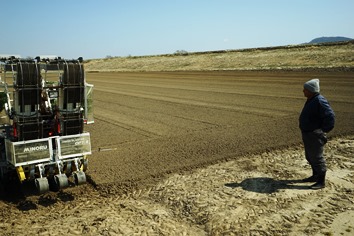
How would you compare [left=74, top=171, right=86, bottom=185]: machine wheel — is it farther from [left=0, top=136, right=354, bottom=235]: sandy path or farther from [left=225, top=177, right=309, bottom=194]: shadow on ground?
[left=225, top=177, right=309, bottom=194]: shadow on ground

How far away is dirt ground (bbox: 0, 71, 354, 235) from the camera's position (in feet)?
18.8

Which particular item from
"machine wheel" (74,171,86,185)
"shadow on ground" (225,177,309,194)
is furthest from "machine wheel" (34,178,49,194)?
"shadow on ground" (225,177,309,194)

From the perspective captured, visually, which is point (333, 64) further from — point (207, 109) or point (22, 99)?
point (22, 99)

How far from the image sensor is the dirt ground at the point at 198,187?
18.8ft

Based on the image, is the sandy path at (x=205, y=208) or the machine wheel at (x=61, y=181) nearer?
the sandy path at (x=205, y=208)

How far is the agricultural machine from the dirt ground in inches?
21.3

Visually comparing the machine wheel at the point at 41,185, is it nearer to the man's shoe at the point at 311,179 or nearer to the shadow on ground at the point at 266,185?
the shadow on ground at the point at 266,185

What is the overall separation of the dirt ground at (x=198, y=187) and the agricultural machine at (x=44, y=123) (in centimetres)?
54

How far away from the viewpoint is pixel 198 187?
719 cm

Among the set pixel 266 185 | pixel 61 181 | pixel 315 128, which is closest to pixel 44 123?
pixel 61 181

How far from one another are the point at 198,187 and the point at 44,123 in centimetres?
329

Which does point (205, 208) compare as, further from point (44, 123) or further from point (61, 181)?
point (44, 123)

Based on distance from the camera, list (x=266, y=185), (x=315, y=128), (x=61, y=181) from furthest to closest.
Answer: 1. (x=266, y=185)
2. (x=315, y=128)
3. (x=61, y=181)

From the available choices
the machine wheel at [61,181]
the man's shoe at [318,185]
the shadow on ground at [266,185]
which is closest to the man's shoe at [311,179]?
the shadow on ground at [266,185]
